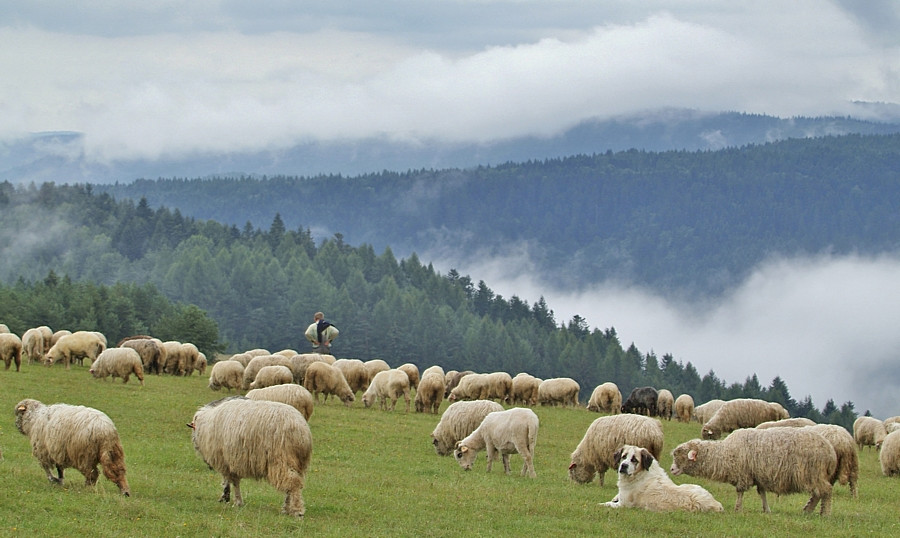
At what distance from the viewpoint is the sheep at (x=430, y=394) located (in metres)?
40.4

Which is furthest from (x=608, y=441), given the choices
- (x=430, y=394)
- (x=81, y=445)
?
(x=430, y=394)

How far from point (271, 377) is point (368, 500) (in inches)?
760

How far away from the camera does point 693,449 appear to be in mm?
21188

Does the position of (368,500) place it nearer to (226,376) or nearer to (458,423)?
(458,423)

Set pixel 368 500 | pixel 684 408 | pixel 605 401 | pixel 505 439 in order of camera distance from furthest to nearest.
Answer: pixel 684 408
pixel 605 401
pixel 505 439
pixel 368 500

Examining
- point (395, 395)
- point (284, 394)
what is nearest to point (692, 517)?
point (284, 394)

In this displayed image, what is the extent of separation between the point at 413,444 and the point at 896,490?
1346cm

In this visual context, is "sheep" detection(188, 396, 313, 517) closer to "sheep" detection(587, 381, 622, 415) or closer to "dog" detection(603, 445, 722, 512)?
"dog" detection(603, 445, 722, 512)

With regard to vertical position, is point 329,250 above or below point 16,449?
above

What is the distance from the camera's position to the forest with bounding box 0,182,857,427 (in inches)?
5728

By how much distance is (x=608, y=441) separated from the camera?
24.1 meters

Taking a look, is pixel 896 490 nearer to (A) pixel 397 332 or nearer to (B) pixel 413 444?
(B) pixel 413 444

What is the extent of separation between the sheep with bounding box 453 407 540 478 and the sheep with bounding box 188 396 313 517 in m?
7.94

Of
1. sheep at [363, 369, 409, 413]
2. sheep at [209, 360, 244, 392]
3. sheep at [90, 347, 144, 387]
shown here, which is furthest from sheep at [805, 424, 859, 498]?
sheep at [90, 347, 144, 387]
